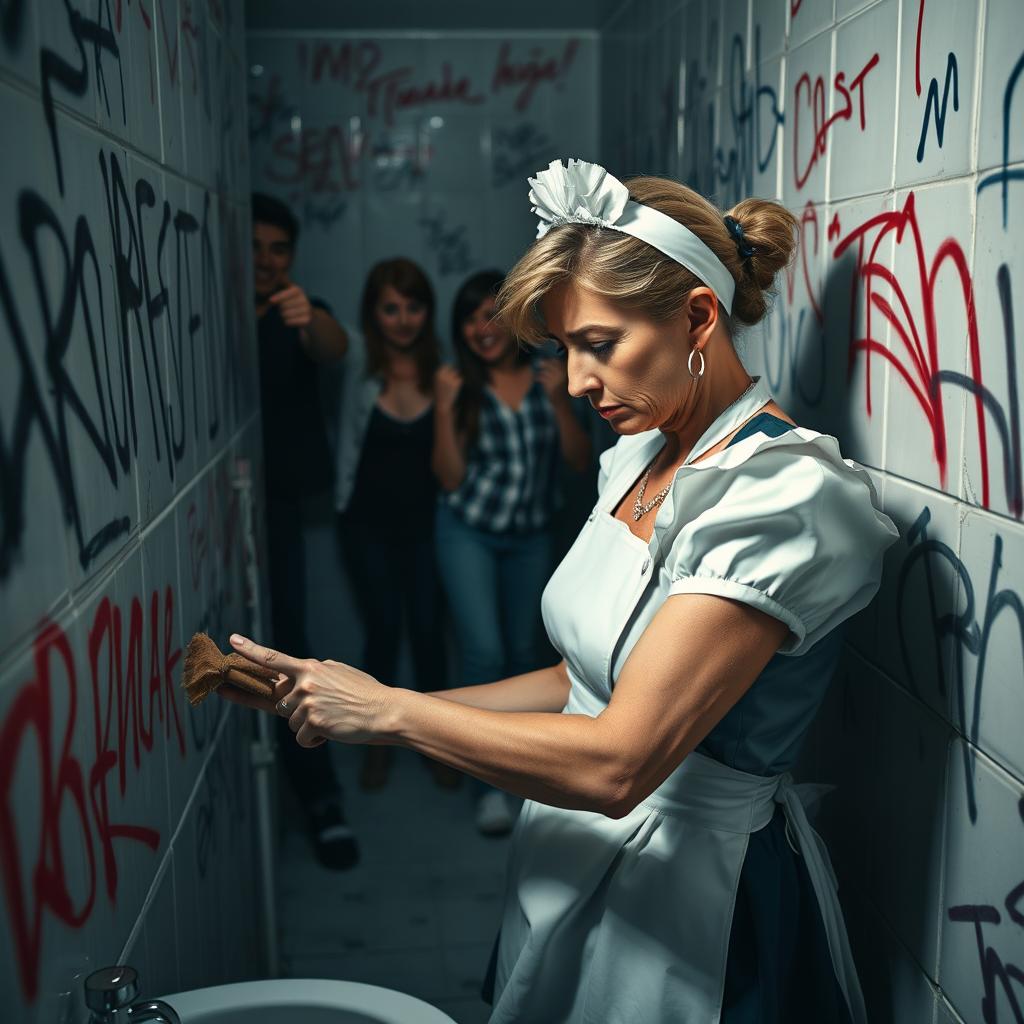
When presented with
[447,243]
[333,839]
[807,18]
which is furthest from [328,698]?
[447,243]

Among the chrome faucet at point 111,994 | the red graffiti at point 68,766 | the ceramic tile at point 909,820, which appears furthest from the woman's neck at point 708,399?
the chrome faucet at point 111,994

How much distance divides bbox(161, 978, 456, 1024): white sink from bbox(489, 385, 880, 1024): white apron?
0.50ft

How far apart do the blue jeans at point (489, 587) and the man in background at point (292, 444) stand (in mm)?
381

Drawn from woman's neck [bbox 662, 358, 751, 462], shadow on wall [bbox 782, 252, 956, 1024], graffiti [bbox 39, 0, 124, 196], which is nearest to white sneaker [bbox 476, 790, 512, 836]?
shadow on wall [bbox 782, 252, 956, 1024]

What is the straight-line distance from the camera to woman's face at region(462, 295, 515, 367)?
2.81 metres

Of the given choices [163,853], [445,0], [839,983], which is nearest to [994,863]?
[839,983]

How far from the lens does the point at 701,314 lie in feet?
3.65

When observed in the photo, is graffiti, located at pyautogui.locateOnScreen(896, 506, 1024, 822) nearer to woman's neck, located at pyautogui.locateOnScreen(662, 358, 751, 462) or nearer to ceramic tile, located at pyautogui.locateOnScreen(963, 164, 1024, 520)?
ceramic tile, located at pyautogui.locateOnScreen(963, 164, 1024, 520)

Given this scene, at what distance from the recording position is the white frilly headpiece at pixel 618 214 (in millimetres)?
1065

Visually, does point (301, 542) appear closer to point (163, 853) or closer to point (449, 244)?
point (449, 244)

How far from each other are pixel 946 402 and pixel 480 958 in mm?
1662

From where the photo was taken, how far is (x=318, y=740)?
106cm

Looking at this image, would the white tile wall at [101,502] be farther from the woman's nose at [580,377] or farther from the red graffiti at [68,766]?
the woman's nose at [580,377]

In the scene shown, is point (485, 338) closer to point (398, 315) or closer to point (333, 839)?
point (398, 315)
